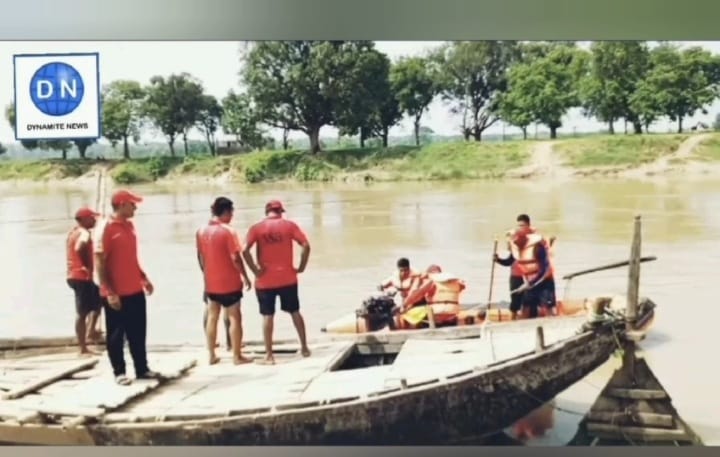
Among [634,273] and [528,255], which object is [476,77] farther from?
[634,273]

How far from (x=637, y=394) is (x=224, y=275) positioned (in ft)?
4.60

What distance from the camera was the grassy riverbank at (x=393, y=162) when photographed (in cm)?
361

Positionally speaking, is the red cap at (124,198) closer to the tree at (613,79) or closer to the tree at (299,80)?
the tree at (299,80)

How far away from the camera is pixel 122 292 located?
352 cm

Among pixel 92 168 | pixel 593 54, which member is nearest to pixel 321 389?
pixel 92 168

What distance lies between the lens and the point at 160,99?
363 cm

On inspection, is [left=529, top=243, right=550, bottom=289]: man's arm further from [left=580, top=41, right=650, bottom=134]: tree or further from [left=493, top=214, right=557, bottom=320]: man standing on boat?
[left=580, top=41, right=650, bottom=134]: tree

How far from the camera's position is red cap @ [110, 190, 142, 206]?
11.7ft

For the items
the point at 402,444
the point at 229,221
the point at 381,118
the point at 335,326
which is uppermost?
the point at 381,118

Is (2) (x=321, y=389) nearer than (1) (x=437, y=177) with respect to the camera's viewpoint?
Yes

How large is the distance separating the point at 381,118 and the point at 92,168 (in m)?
0.99

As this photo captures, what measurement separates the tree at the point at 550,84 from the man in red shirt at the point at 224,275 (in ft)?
3.45

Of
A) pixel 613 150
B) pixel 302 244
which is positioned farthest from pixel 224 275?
pixel 613 150

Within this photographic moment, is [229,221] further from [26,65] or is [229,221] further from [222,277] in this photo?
[26,65]
